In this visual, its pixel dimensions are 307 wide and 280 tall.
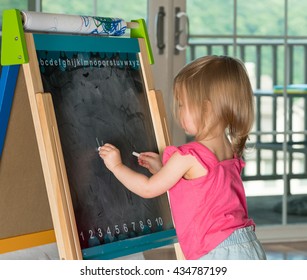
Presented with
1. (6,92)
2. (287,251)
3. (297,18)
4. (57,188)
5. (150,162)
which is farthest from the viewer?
(297,18)

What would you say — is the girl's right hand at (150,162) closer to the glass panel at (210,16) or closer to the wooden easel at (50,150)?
the wooden easel at (50,150)

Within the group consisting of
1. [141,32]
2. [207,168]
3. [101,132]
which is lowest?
[207,168]

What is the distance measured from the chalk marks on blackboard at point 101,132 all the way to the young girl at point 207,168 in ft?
0.30

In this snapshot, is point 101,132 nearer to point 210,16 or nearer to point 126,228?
point 126,228

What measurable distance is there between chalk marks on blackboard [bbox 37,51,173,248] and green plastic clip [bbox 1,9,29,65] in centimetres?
9

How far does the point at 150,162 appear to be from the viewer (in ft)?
9.42

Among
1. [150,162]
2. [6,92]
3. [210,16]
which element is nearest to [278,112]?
[210,16]

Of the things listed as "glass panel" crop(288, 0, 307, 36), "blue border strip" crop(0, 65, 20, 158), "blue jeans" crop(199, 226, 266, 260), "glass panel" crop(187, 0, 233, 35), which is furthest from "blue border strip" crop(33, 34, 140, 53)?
"glass panel" crop(288, 0, 307, 36)

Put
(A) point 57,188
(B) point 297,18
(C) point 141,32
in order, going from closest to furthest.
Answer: (A) point 57,188, (C) point 141,32, (B) point 297,18

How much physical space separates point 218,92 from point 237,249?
47 centimetres

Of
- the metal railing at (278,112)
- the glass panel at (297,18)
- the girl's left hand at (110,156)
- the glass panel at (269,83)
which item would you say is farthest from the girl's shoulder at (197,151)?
the glass panel at (297,18)

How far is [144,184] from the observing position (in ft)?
8.64

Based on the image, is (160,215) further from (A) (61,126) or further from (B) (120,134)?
(A) (61,126)
